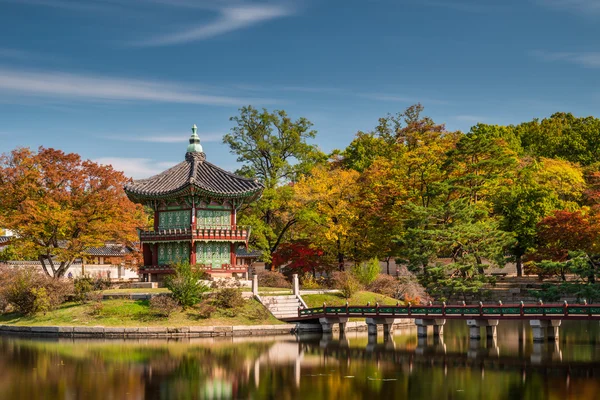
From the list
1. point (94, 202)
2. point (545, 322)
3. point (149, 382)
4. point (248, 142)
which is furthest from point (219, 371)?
point (248, 142)

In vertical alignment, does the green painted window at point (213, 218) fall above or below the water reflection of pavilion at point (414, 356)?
above

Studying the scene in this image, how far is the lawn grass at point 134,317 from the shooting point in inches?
1841

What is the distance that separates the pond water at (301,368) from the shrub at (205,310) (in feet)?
11.2

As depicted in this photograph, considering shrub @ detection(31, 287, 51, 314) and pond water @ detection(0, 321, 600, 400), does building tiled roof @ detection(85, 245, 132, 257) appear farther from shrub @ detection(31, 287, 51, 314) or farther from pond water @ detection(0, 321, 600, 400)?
pond water @ detection(0, 321, 600, 400)

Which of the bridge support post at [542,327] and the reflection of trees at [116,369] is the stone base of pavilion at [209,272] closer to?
the reflection of trees at [116,369]

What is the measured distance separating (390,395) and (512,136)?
7888 cm

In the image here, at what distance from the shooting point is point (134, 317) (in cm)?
4747

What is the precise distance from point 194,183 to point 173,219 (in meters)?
4.08

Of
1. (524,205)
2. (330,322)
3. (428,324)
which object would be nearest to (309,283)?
(330,322)

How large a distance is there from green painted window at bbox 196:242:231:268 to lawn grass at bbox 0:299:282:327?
8.06 metres

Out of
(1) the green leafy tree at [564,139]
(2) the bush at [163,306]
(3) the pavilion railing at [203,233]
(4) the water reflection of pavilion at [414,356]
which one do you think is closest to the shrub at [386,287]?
(3) the pavilion railing at [203,233]

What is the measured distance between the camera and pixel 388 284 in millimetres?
58406

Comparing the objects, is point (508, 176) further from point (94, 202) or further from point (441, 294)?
point (94, 202)

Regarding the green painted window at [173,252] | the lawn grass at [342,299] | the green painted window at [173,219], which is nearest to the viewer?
the lawn grass at [342,299]
